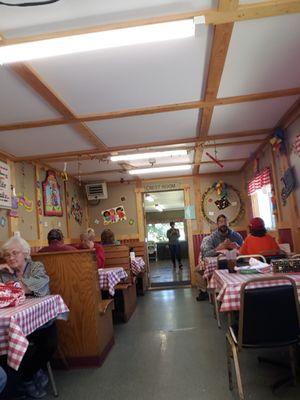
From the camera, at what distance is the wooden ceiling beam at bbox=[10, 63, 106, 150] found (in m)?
2.61

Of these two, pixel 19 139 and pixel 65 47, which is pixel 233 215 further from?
pixel 65 47

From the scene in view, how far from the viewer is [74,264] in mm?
3512

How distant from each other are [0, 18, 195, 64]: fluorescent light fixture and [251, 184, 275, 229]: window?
4526mm

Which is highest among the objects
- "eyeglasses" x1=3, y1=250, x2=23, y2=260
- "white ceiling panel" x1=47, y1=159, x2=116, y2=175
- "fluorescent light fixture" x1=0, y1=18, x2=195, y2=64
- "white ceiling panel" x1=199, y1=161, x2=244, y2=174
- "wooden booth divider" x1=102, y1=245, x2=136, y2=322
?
"white ceiling panel" x1=47, y1=159, x2=116, y2=175

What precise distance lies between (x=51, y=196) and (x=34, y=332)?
12.0 ft

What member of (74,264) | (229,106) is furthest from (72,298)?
(229,106)

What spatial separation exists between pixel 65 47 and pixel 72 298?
7.84 feet

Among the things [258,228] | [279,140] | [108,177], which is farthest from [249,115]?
[108,177]

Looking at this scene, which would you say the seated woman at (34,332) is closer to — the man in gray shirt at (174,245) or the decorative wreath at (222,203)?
the decorative wreath at (222,203)

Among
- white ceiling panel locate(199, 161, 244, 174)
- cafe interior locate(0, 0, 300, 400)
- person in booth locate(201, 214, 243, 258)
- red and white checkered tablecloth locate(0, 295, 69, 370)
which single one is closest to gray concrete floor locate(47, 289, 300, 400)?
cafe interior locate(0, 0, 300, 400)

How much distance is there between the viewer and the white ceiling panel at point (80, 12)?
201 centimetres

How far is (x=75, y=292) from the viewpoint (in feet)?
11.5

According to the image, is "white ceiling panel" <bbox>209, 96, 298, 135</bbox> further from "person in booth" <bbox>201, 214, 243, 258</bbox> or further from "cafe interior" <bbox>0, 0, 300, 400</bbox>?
"person in booth" <bbox>201, 214, 243, 258</bbox>

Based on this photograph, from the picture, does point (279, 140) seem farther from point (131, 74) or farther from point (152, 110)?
point (131, 74)
